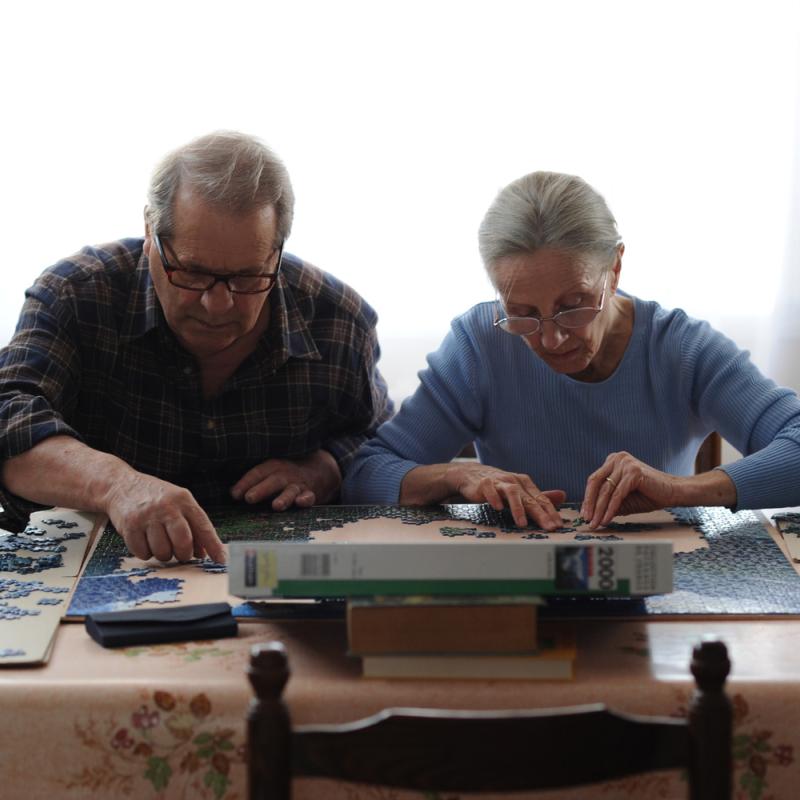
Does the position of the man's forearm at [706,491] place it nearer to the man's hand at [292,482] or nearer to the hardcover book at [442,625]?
the man's hand at [292,482]

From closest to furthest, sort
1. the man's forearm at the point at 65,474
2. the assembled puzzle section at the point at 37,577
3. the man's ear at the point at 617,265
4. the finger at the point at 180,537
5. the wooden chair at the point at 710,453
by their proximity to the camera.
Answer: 1. the assembled puzzle section at the point at 37,577
2. the finger at the point at 180,537
3. the man's forearm at the point at 65,474
4. the man's ear at the point at 617,265
5. the wooden chair at the point at 710,453

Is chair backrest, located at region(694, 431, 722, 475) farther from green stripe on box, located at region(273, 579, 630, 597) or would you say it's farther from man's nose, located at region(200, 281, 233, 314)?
green stripe on box, located at region(273, 579, 630, 597)

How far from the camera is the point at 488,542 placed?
156cm

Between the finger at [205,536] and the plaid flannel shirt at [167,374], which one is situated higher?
the plaid flannel shirt at [167,374]

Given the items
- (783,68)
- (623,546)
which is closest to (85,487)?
(623,546)

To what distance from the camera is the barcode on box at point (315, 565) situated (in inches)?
55.4

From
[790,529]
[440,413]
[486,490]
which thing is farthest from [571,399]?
[790,529]

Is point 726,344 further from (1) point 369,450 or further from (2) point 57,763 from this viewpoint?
(2) point 57,763

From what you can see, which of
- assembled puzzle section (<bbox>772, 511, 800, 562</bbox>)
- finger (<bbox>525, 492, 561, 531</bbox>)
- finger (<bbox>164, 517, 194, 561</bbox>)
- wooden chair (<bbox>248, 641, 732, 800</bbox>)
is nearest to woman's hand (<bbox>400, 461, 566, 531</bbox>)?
finger (<bbox>525, 492, 561, 531</bbox>)

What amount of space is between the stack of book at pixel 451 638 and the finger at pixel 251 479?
1003 mm

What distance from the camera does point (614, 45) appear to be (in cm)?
369

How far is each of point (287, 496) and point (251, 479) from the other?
0.10m

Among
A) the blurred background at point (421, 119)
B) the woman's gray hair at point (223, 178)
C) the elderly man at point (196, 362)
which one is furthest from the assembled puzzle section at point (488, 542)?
the blurred background at point (421, 119)

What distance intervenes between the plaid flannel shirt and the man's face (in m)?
0.12
